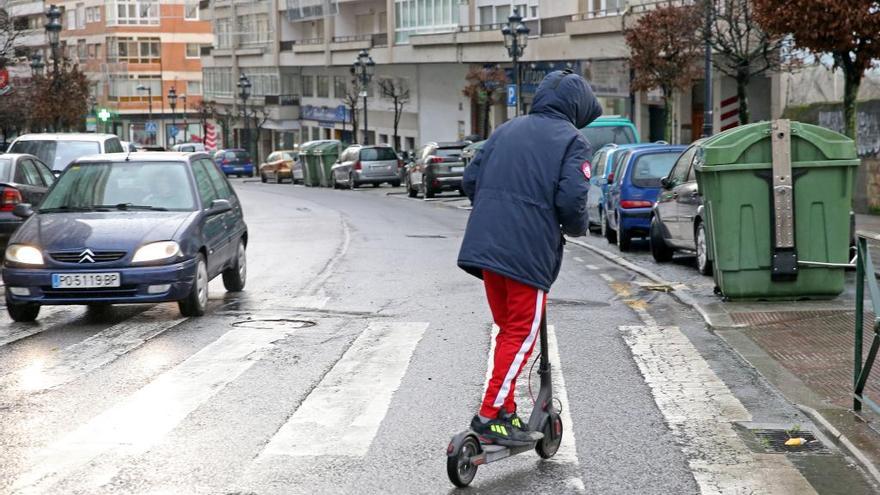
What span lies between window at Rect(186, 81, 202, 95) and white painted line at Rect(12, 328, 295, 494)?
358 ft

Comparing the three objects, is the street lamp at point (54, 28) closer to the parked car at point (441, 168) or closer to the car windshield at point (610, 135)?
the parked car at point (441, 168)

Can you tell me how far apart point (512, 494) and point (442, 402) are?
2176mm

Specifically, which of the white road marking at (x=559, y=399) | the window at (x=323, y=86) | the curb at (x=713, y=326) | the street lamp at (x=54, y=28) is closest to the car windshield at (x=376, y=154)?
the street lamp at (x=54, y=28)

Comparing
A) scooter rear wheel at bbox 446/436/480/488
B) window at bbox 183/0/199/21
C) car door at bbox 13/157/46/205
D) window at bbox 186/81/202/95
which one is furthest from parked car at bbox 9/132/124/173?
window at bbox 186/81/202/95

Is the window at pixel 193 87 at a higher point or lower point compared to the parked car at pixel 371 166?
higher

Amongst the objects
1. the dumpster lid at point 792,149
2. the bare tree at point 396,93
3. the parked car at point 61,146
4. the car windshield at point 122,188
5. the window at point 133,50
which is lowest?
the car windshield at point 122,188

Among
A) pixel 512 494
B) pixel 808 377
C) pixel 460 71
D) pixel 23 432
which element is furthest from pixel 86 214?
pixel 460 71

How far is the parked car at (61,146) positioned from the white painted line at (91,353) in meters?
12.1

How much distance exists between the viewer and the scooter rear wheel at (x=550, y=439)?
6738 mm

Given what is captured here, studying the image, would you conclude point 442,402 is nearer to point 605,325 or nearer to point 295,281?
point 605,325

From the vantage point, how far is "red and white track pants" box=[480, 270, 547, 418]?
643cm

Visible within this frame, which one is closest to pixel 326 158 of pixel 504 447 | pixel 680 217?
pixel 680 217

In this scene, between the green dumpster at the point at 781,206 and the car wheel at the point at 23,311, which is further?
the green dumpster at the point at 781,206

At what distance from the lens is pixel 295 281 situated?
51.9ft
